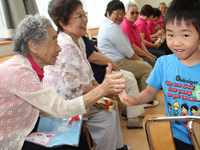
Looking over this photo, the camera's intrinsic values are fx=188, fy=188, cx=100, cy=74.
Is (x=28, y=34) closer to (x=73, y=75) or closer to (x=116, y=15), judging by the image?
(x=73, y=75)

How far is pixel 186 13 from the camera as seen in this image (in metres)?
0.86

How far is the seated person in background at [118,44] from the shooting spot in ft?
7.89

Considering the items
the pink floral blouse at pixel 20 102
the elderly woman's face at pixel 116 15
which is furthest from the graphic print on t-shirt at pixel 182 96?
the elderly woman's face at pixel 116 15

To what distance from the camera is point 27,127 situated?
116 centimetres

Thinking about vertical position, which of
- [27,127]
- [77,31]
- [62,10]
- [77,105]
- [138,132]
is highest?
[62,10]

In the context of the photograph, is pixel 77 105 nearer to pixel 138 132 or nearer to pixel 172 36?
pixel 172 36

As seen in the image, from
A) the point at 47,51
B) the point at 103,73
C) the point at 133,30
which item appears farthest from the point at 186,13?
the point at 133,30

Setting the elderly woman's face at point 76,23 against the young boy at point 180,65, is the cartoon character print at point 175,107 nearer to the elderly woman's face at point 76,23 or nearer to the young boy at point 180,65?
the young boy at point 180,65

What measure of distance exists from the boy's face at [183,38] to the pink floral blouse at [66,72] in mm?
815

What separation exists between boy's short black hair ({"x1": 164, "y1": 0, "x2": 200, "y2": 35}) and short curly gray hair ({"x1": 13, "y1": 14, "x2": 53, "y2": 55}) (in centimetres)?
78

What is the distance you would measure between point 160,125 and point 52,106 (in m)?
0.60

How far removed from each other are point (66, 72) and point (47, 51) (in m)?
0.26

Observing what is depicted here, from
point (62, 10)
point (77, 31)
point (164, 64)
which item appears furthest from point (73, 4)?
point (164, 64)

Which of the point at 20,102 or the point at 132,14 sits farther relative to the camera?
the point at 132,14
